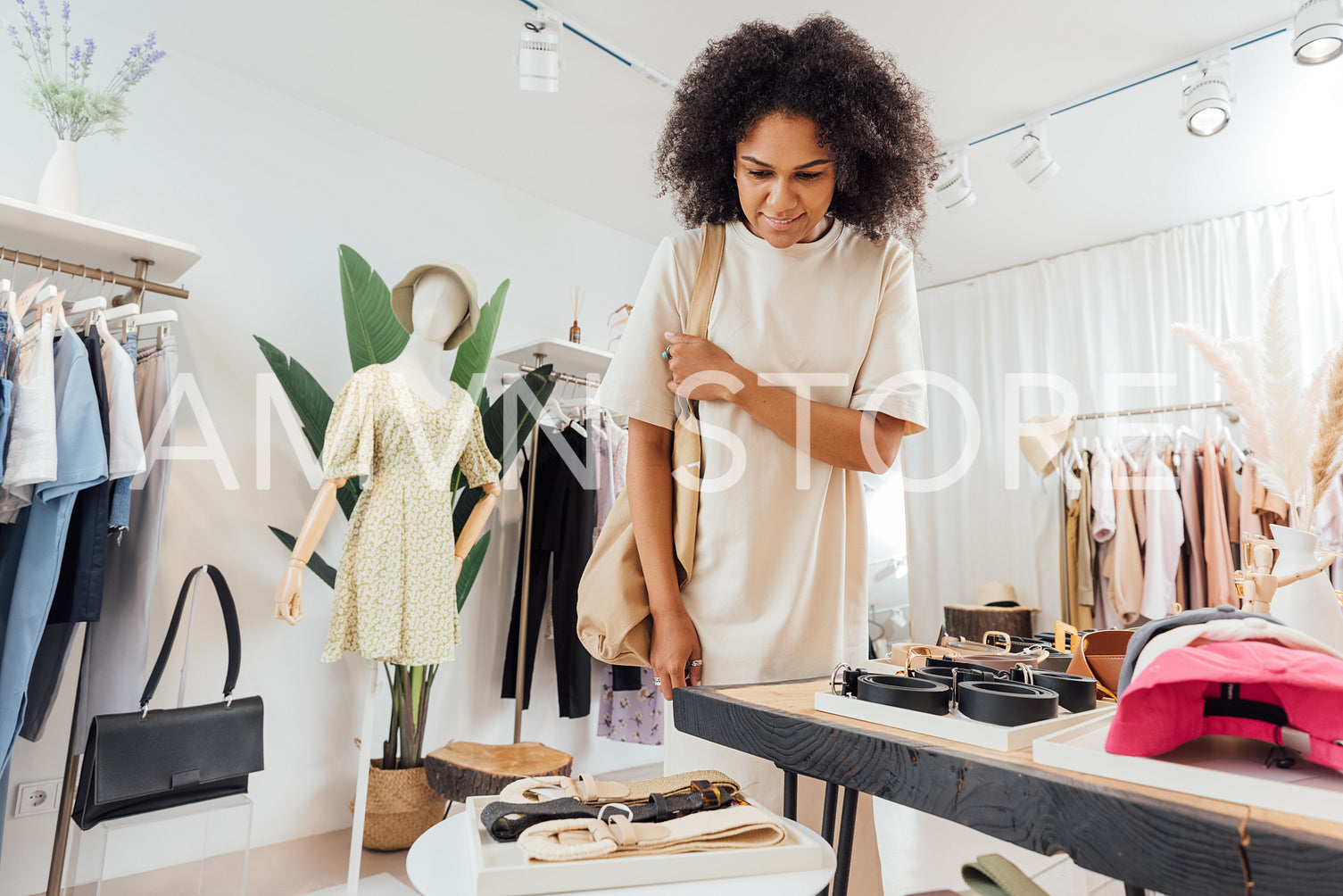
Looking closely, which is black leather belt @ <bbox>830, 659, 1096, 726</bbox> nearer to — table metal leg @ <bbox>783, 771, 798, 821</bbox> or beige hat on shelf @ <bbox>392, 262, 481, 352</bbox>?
table metal leg @ <bbox>783, 771, 798, 821</bbox>

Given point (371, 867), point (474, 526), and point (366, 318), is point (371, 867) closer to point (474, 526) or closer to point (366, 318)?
point (474, 526)

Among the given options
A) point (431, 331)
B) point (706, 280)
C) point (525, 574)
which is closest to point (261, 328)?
point (431, 331)

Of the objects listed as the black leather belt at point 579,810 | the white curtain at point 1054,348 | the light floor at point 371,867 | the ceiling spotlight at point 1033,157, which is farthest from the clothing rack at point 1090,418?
the black leather belt at point 579,810

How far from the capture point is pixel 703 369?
44.3 inches

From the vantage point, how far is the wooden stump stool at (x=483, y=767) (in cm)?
235

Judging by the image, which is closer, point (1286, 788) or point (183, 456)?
point (1286, 788)

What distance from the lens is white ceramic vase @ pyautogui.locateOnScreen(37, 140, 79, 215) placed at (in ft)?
7.14

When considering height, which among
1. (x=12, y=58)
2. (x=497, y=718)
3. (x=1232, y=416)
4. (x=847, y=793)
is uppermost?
(x=12, y=58)

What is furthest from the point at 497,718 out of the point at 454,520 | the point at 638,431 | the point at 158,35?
the point at 158,35

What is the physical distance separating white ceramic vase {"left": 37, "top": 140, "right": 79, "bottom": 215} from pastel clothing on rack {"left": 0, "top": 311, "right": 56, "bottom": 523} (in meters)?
0.43

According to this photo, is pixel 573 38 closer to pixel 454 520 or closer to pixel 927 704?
pixel 454 520

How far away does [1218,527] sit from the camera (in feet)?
11.7

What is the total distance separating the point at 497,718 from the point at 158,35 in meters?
2.92

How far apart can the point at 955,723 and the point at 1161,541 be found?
374 centimetres
